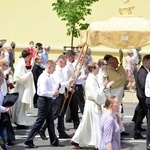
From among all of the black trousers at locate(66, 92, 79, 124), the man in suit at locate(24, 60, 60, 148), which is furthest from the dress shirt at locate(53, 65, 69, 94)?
the man in suit at locate(24, 60, 60, 148)

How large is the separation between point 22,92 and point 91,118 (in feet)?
8.94

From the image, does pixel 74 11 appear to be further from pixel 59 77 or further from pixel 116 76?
pixel 116 76

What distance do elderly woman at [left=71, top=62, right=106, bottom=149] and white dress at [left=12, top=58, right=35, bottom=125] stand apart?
91.0 inches

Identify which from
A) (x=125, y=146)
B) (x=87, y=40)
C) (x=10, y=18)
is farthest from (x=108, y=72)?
(x=10, y=18)

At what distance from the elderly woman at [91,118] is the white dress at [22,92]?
7.58 ft

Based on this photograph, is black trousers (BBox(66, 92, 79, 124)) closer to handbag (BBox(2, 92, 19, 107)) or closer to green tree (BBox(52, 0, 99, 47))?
handbag (BBox(2, 92, 19, 107))

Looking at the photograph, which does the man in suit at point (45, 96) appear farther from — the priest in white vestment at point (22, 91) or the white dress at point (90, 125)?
the priest in white vestment at point (22, 91)

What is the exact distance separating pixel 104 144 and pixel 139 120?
4044 millimetres

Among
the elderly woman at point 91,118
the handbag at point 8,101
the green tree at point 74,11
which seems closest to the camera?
→ the handbag at point 8,101

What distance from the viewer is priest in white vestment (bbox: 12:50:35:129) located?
1310 centimetres

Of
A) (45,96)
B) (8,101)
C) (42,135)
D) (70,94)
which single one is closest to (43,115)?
(45,96)

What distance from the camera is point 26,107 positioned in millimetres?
13539

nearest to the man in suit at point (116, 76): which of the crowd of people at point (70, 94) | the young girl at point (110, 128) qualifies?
the crowd of people at point (70, 94)

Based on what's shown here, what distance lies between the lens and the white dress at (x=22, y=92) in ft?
43.0
